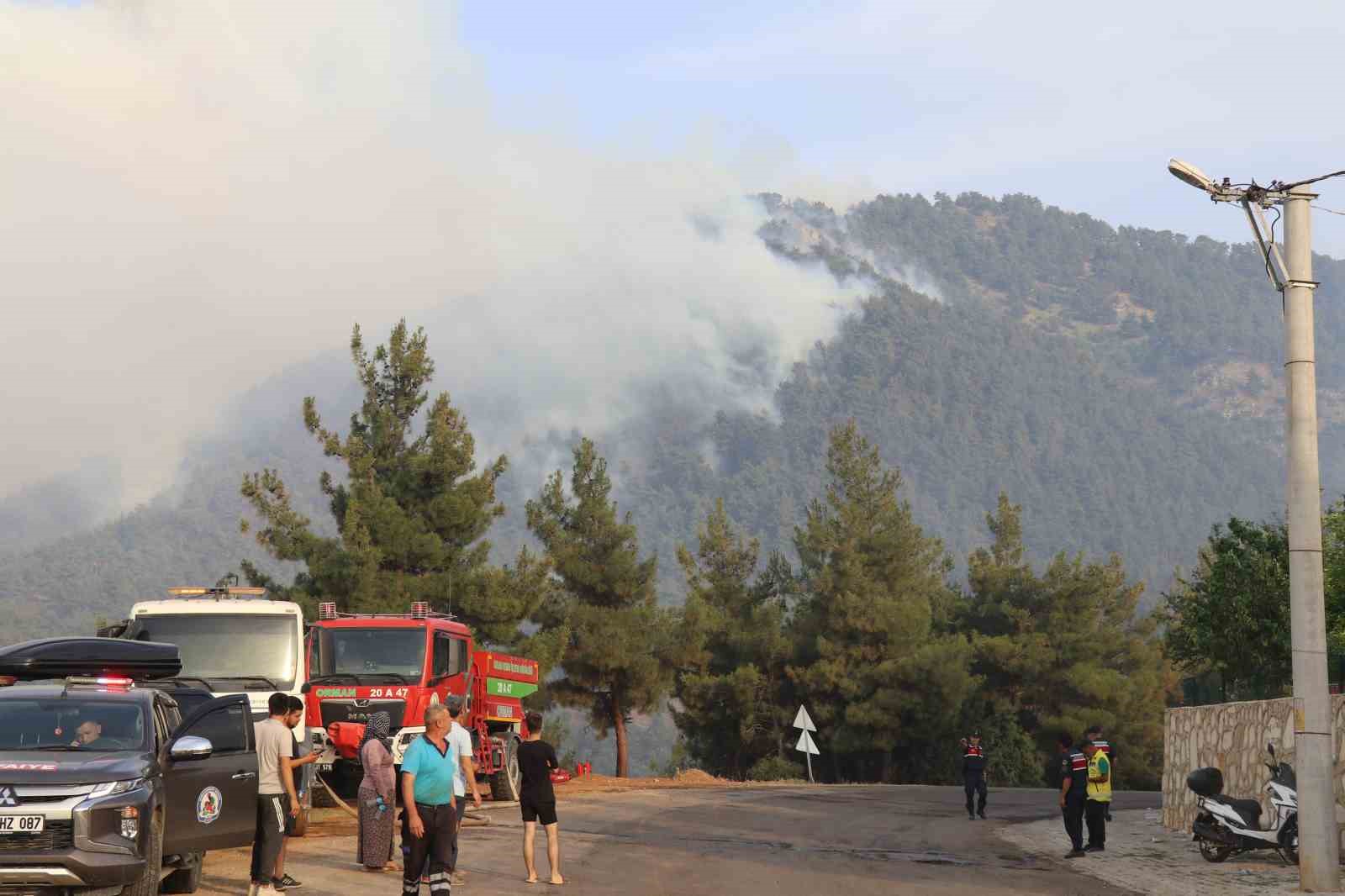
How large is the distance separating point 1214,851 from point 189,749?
14.0 meters

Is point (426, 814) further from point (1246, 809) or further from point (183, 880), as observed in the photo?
point (1246, 809)

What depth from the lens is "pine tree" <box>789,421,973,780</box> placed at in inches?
2295

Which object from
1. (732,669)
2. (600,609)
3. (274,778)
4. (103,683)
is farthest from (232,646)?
(732,669)

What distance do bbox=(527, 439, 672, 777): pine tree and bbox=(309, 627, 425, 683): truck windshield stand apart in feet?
86.3

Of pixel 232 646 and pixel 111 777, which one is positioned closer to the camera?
pixel 111 777

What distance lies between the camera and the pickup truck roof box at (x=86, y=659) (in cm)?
1661

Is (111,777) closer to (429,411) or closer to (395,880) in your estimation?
(395,880)

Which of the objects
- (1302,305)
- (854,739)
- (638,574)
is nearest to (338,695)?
(1302,305)

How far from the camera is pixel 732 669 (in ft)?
207

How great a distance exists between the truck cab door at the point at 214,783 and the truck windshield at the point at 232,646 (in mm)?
7350

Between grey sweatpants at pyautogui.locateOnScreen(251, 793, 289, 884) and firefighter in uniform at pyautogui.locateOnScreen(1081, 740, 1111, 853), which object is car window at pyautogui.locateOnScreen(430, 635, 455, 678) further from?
grey sweatpants at pyautogui.locateOnScreen(251, 793, 289, 884)

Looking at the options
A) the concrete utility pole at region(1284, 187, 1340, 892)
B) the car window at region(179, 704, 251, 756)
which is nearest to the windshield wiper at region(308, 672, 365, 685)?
the car window at region(179, 704, 251, 756)

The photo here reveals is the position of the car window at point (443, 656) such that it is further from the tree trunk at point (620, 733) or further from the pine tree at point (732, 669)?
A: the pine tree at point (732, 669)

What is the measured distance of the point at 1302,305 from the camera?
61.5 ft
